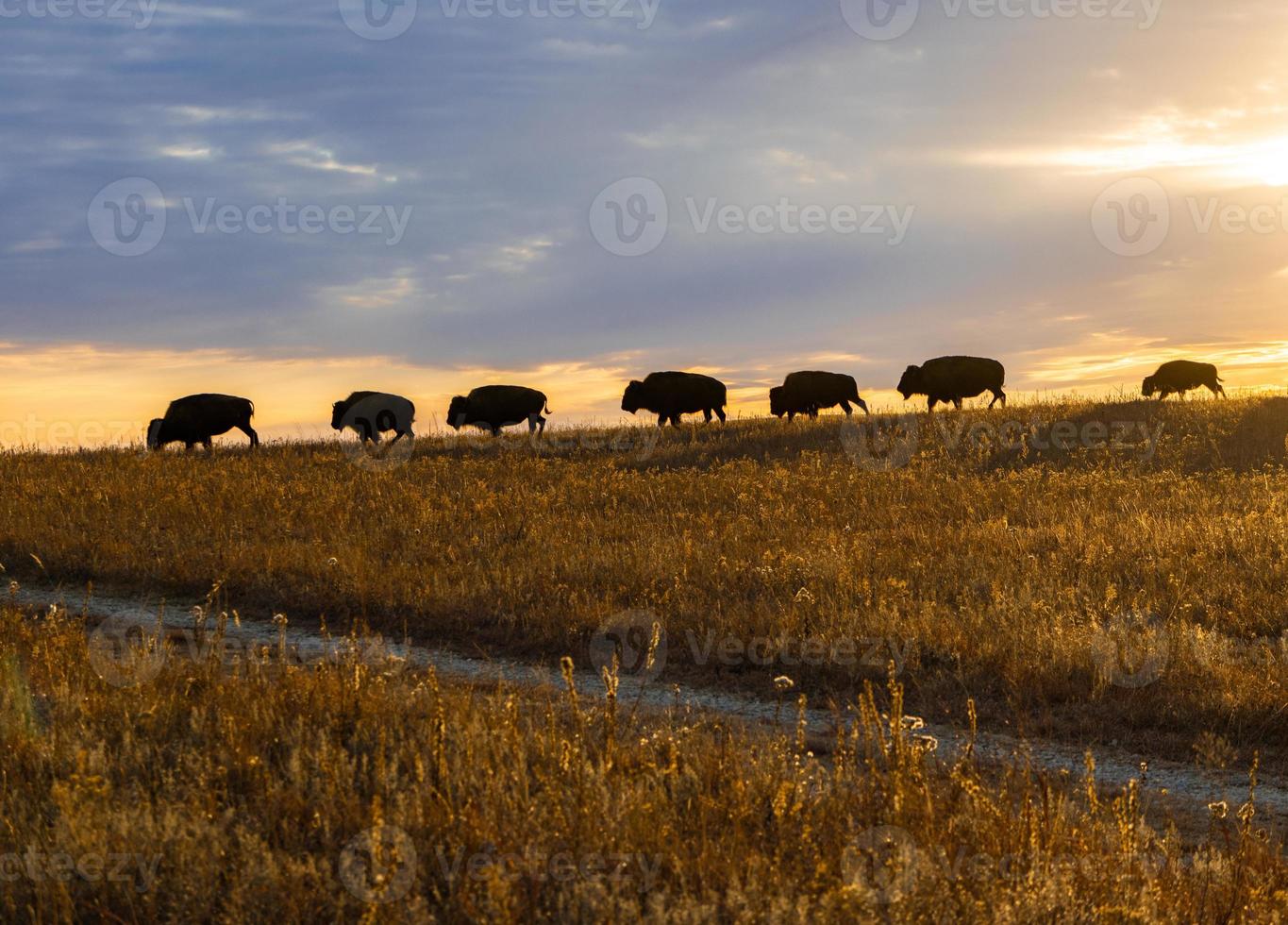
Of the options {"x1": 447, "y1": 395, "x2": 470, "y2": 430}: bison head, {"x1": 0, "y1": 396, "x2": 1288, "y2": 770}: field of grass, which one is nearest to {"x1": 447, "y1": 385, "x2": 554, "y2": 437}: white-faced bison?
{"x1": 447, "y1": 395, "x2": 470, "y2": 430}: bison head

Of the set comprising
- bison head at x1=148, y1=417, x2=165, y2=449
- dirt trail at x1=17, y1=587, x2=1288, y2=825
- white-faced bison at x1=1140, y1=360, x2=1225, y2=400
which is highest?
white-faced bison at x1=1140, y1=360, x2=1225, y2=400

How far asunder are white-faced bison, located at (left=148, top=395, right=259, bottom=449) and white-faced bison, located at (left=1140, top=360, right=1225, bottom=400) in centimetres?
3723

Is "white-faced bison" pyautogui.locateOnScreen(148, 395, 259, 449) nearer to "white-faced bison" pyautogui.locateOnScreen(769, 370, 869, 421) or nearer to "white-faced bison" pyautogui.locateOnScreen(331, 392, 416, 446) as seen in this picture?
"white-faced bison" pyautogui.locateOnScreen(331, 392, 416, 446)

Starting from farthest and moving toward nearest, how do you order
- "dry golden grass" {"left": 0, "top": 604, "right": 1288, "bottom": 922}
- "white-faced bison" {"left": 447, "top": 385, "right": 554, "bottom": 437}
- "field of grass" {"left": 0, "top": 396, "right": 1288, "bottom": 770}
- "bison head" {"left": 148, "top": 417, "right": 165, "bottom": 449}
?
"white-faced bison" {"left": 447, "top": 385, "right": 554, "bottom": 437}, "bison head" {"left": 148, "top": 417, "right": 165, "bottom": 449}, "field of grass" {"left": 0, "top": 396, "right": 1288, "bottom": 770}, "dry golden grass" {"left": 0, "top": 604, "right": 1288, "bottom": 922}

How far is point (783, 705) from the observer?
8.67 metres

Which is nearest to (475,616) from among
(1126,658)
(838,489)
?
(1126,658)

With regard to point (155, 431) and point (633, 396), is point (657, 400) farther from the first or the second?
point (155, 431)

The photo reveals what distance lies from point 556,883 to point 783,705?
467 centimetres

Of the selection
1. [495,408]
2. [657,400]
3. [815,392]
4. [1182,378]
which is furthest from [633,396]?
[1182,378]

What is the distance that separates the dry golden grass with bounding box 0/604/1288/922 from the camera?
416 cm

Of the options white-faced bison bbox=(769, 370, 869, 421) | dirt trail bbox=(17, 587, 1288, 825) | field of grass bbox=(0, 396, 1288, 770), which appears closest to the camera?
dirt trail bbox=(17, 587, 1288, 825)

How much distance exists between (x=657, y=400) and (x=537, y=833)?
35.0 meters

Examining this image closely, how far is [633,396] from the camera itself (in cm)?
3934

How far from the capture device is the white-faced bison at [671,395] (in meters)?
39.3
